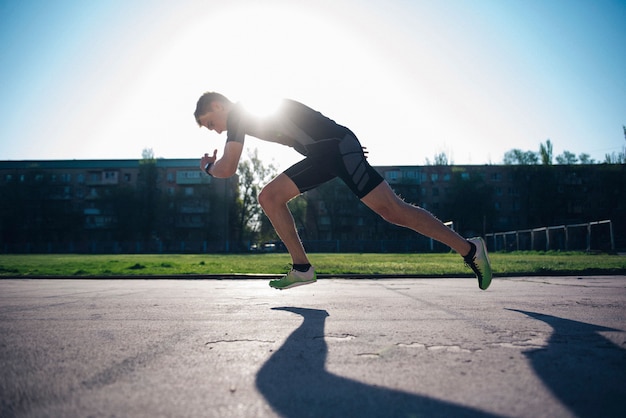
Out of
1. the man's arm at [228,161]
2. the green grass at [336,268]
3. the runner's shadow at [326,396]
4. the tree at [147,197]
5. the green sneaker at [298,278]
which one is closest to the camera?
the runner's shadow at [326,396]

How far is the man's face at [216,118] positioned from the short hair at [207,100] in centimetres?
3

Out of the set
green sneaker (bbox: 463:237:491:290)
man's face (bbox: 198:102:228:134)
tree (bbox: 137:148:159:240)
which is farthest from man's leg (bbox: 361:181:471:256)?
tree (bbox: 137:148:159:240)

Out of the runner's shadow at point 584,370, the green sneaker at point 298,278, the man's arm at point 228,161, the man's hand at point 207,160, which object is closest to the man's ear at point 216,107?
the man's arm at point 228,161

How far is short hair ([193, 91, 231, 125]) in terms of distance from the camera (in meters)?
3.49

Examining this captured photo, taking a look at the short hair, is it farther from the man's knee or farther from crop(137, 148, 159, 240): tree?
crop(137, 148, 159, 240): tree

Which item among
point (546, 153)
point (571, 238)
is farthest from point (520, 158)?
point (571, 238)

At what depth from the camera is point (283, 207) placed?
3.80 metres

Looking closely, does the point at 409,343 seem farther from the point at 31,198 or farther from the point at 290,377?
the point at 31,198

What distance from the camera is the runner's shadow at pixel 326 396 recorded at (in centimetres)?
113

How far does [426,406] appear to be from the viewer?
117 cm

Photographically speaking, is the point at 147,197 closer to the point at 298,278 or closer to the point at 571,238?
the point at 571,238

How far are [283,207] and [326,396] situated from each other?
2635 millimetres

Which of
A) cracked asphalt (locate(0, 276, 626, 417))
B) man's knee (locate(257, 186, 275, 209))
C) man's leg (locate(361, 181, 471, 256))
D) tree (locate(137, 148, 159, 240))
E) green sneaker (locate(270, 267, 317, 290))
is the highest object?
tree (locate(137, 148, 159, 240))

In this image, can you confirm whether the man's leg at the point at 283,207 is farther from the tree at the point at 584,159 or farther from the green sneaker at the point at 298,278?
the tree at the point at 584,159
